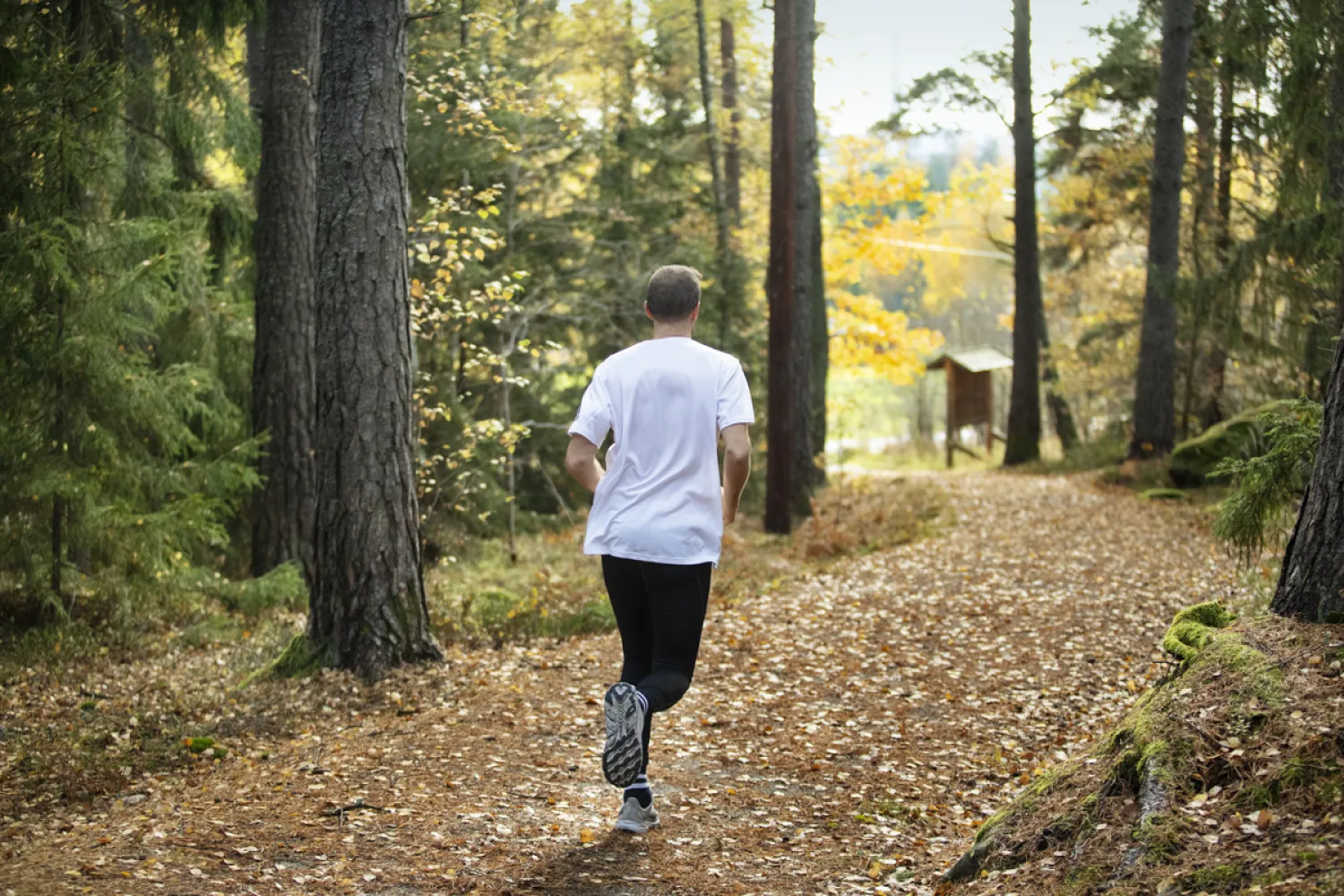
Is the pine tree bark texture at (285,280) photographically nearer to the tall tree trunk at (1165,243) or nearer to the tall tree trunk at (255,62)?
the tall tree trunk at (255,62)

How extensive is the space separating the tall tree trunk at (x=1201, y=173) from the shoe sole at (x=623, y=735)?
16.0 meters

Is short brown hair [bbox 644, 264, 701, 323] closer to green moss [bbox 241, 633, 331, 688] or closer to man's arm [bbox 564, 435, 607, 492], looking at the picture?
man's arm [bbox 564, 435, 607, 492]

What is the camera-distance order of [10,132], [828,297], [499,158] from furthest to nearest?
1. [828,297]
2. [499,158]
3. [10,132]

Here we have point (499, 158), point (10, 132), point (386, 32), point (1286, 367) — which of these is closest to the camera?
A: point (386, 32)

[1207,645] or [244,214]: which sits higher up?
[244,214]

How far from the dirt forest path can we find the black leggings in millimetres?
656

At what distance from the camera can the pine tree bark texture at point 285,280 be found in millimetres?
9852

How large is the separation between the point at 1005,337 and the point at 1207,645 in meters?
65.1

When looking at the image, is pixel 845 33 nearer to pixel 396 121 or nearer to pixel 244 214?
pixel 244 214

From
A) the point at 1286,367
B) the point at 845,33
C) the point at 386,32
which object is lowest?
the point at 1286,367

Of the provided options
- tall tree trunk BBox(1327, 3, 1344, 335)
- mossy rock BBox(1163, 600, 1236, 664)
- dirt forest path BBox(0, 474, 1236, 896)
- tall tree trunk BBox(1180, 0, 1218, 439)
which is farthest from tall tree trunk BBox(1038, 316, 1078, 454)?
mossy rock BBox(1163, 600, 1236, 664)

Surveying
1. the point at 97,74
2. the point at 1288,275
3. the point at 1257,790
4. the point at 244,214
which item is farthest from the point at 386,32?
the point at 1288,275

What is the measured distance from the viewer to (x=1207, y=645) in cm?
405

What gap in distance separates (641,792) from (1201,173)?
17399 millimetres
